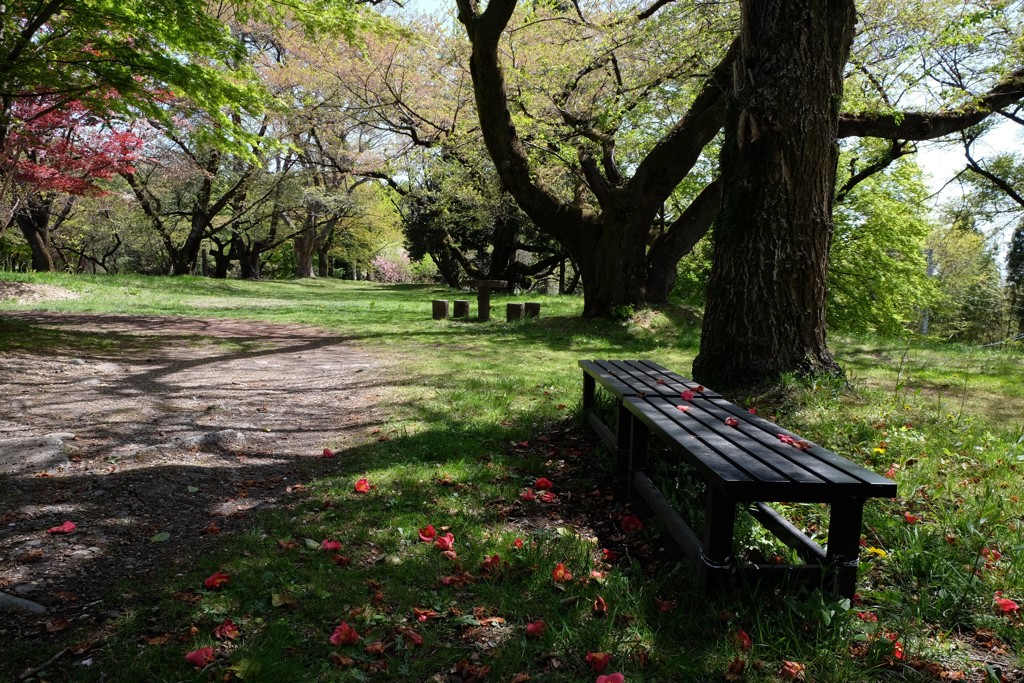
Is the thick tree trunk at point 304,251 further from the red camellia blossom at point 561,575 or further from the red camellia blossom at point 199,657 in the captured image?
the red camellia blossom at point 199,657

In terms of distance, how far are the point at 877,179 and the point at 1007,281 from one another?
68.7 ft

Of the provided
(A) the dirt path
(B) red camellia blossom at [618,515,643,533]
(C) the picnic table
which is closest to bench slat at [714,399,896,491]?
(B) red camellia blossom at [618,515,643,533]

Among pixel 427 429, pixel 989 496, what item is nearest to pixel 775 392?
pixel 989 496

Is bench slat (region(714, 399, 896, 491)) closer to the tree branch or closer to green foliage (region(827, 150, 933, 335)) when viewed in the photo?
the tree branch

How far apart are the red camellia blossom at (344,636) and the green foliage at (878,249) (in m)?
18.5

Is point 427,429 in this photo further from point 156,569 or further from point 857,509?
point 857,509

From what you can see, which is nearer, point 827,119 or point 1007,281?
point 827,119

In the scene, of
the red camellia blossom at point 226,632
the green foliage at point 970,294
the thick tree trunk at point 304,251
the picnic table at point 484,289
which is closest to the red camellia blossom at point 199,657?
the red camellia blossom at point 226,632

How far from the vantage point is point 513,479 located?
3.85 m

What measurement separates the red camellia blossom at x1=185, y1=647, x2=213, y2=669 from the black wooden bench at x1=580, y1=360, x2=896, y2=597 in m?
1.71

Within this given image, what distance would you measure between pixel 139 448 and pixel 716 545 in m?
3.78

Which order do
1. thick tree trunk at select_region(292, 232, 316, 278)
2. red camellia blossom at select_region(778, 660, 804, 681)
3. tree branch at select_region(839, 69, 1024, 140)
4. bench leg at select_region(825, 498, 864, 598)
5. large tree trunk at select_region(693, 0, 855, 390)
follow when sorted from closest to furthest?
red camellia blossom at select_region(778, 660, 804, 681) < bench leg at select_region(825, 498, 864, 598) < large tree trunk at select_region(693, 0, 855, 390) < tree branch at select_region(839, 69, 1024, 140) < thick tree trunk at select_region(292, 232, 316, 278)

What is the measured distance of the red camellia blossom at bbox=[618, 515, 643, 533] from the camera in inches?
120

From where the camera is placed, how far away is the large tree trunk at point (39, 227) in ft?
63.2
